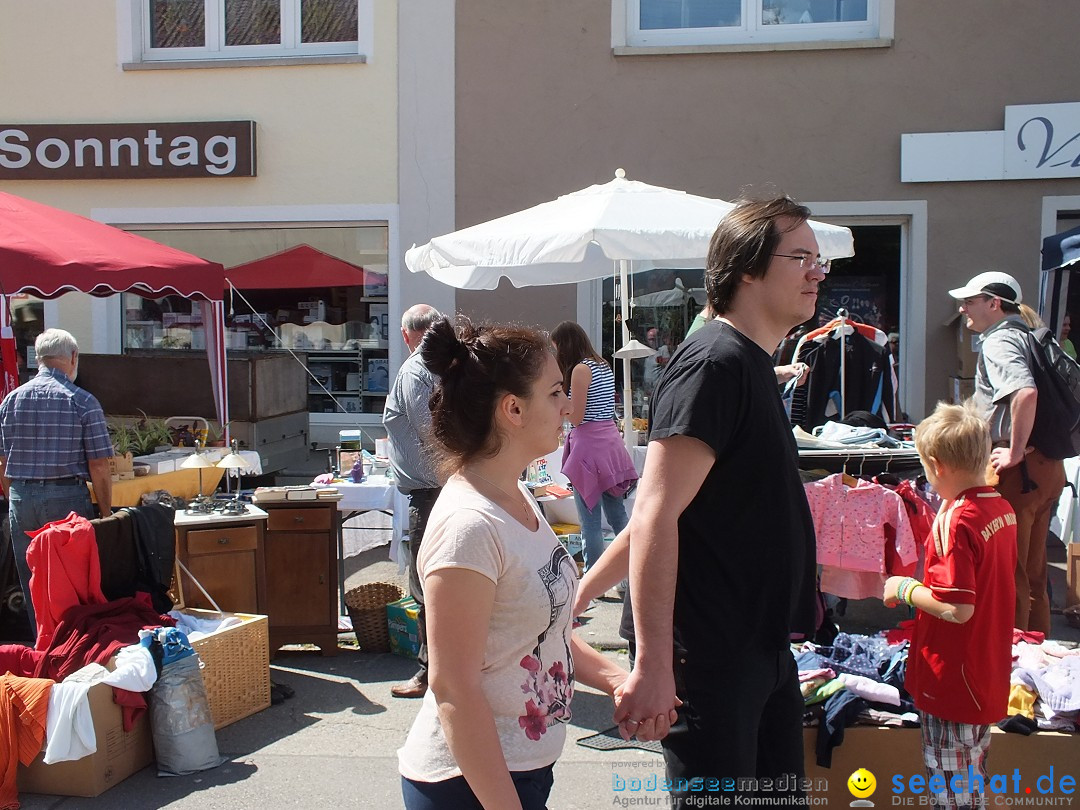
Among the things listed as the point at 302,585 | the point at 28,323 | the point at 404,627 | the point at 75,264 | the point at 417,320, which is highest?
the point at 75,264

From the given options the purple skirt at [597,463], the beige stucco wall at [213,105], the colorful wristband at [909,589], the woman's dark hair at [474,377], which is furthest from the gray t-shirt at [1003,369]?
the beige stucco wall at [213,105]

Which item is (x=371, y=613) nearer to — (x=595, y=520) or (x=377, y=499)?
(x=377, y=499)

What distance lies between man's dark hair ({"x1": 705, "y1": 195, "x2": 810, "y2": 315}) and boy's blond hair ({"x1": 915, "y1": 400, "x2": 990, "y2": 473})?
1.00 m

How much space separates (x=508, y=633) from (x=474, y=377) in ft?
1.63

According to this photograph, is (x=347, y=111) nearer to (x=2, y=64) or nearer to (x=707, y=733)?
(x=2, y=64)

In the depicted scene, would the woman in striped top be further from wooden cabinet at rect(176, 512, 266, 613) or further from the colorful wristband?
the colorful wristband

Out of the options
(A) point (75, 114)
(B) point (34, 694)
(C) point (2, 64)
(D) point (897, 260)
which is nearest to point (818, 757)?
(B) point (34, 694)

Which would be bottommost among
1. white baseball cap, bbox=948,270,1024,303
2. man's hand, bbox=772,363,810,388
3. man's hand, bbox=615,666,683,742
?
man's hand, bbox=615,666,683,742

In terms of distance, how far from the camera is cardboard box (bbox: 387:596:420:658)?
17.1 ft

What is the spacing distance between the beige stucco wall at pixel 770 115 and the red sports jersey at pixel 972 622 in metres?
6.11

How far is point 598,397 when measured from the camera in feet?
19.5

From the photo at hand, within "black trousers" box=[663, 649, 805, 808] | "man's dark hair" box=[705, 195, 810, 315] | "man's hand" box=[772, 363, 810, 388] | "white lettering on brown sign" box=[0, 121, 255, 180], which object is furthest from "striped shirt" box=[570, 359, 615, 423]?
"white lettering on brown sign" box=[0, 121, 255, 180]

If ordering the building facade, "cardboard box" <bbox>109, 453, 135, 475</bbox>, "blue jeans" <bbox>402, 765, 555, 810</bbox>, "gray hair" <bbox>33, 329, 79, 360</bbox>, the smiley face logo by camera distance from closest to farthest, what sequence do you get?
"blue jeans" <bbox>402, 765, 555, 810</bbox> < the smiley face logo < "gray hair" <bbox>33, 329, 79, 360</bbox> < "cardboard box" <bbox>109, 453, 135, 475</bbox> < the building facade

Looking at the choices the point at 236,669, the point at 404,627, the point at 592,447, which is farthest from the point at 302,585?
the point at 592,447
